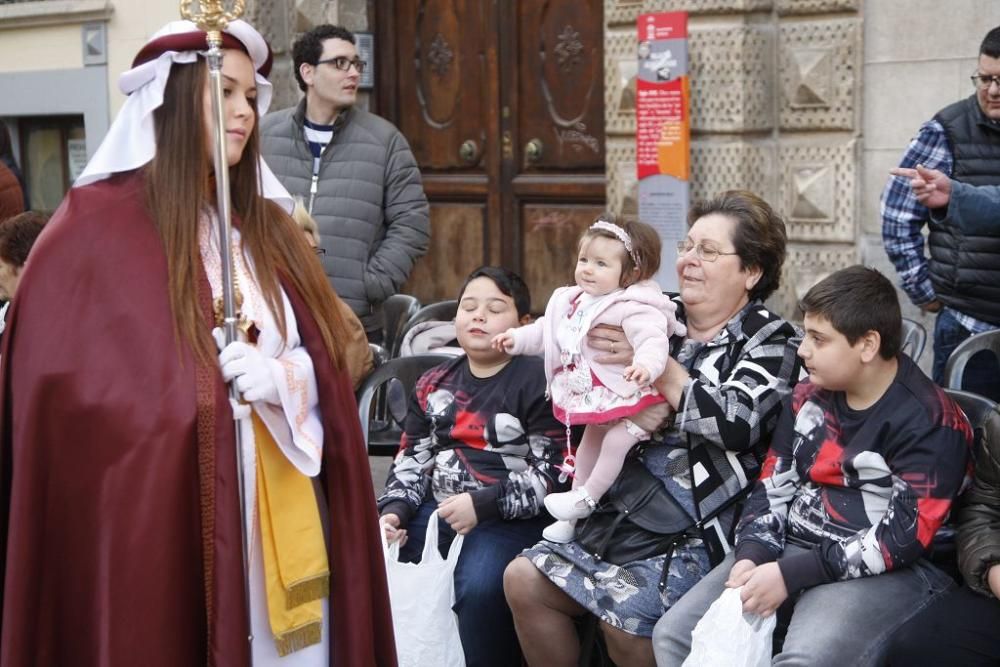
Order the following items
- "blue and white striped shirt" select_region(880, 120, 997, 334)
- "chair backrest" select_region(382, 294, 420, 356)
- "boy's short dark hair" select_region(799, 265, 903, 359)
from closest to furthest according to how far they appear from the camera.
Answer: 1. "boy's short dark hair" select_region(799, 265, 903, 359)
2. "blue and white striped shirt" select_region(880, 120, 997, 334)
3. "chair backrest" select_region(382, 294, 420, 356)

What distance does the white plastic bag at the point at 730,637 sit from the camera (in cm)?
339

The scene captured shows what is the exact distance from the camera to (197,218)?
123 inches

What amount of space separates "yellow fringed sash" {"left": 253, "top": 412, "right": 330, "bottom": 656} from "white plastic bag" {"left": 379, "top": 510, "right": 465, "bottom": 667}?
2.64ft

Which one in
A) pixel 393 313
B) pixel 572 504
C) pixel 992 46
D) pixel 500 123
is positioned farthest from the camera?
pixel 500 123

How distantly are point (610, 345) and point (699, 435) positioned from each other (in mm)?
339

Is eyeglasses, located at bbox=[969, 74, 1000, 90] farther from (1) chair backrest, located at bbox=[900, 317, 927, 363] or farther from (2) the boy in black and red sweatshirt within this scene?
(2) the boy in black and red sweatshirt

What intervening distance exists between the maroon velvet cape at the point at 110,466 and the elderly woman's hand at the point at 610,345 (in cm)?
122

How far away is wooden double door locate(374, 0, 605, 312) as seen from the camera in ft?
25.6

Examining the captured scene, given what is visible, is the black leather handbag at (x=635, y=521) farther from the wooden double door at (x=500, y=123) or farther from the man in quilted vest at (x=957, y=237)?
the wooden double door at (x=500, y=123)

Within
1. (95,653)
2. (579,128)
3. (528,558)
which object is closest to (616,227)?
(528,558)

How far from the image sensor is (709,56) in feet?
22.3

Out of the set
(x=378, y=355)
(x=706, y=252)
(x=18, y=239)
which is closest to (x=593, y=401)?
(x=706, y=252)

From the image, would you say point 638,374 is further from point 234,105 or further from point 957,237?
point 957,237

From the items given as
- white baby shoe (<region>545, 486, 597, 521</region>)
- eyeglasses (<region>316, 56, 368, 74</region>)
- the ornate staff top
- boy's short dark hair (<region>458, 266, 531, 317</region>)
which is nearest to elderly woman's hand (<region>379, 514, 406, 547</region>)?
white baby shoe (<region>545, 486, 597, 521</region>)
